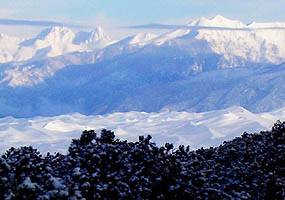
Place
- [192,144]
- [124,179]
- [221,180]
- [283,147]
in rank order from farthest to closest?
[192,144]
[283,147]
[221,180]
[124,179]

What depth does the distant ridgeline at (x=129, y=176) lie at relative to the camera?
50.4 ft

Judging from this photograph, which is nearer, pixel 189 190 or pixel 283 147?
pixel 189 190

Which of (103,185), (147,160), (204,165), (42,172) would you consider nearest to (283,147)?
(204,165)

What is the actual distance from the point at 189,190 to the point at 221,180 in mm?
3985

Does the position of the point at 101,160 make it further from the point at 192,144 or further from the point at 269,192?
the point at 192,144

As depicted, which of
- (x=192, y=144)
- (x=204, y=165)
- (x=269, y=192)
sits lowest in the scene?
(x=269, y=192)

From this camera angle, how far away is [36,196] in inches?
580

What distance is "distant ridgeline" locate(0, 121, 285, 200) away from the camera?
15352 millimetres

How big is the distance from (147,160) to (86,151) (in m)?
2.80

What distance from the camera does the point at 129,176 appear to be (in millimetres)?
20938

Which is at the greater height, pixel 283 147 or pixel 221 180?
pixel 283 147

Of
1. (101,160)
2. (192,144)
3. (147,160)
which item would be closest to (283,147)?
(147,160)

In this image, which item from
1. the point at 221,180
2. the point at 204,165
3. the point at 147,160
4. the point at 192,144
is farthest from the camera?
the point at 192,144

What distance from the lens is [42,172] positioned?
1728cm
